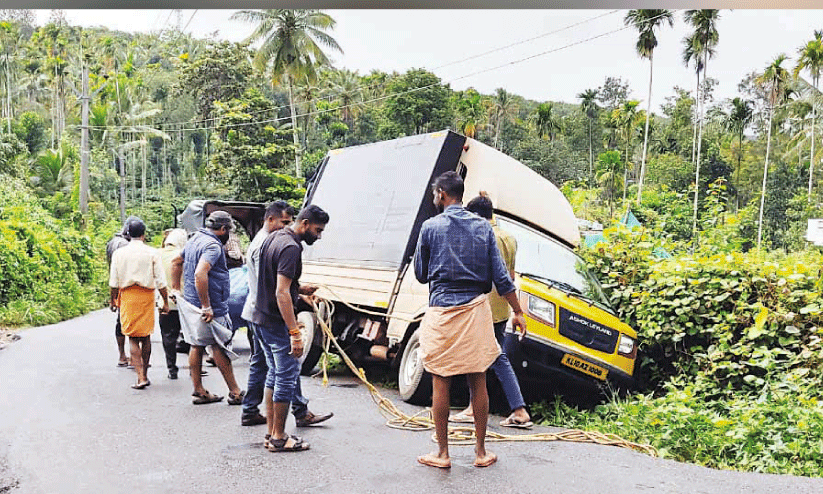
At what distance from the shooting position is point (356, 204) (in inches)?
347

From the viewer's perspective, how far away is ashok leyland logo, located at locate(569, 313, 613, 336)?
21.0ft

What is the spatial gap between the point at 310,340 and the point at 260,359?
2674 millimetres

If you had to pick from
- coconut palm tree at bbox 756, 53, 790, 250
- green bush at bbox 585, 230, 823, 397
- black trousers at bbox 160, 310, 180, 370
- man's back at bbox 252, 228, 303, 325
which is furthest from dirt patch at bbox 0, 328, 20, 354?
coconut palm tree at bbox 756, 53, 790, 250

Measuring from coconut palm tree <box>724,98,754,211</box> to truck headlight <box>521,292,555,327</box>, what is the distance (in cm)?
3467

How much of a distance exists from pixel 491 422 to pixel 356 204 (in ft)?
11.5

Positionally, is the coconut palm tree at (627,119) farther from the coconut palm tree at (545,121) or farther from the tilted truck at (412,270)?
the tilted truck at (412,270)

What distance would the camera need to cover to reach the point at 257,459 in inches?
201

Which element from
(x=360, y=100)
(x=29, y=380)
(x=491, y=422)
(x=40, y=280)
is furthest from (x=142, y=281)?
(x=360, y=100)

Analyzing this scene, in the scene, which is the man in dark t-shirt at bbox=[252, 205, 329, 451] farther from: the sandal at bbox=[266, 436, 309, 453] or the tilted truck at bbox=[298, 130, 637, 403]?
the tilted truck at bbox=[298, 130, 637, 403]

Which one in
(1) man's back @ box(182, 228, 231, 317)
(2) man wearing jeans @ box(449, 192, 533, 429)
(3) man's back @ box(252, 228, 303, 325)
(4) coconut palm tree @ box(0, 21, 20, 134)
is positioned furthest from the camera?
(4) coconut palm tree @ box(0, 21, 20, 134)

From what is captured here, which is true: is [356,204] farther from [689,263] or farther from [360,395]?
[689,263]

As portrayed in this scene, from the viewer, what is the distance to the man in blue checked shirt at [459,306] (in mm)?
4641

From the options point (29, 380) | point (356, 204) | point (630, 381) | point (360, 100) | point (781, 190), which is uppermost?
point (360, 100)

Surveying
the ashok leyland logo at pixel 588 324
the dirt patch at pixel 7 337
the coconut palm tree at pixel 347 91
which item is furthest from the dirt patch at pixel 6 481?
the coconut palm tree at pixel 347 91
